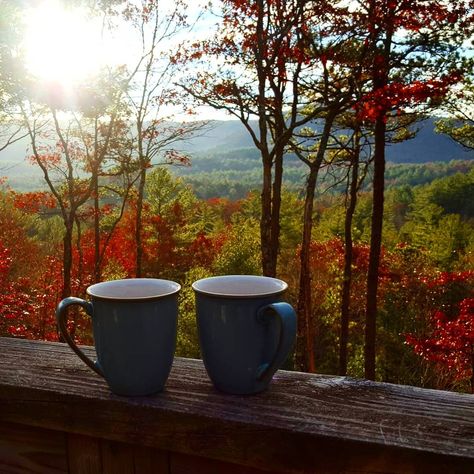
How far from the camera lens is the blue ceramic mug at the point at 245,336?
993 mm

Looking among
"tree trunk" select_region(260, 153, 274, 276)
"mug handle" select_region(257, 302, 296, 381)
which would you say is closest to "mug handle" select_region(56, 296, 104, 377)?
"mug handle" select_region(257, 302, 296, 381)

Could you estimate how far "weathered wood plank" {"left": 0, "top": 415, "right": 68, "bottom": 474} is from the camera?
101cm

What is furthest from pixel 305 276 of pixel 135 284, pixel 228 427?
pixel 228 427

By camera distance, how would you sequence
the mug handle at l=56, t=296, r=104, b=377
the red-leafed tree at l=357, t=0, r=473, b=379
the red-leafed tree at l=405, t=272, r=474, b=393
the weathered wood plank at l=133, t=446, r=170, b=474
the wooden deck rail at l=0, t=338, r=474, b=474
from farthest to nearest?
the red-leafed tree at l=405, t=272, r=474, b=393
the red-leafed tree at l=357, t=0, r=473, b=379
the mug handle at l=56, t=296, r=104, b=377
the weathered wood plank at l=133, t=446, r=170, b=474
the wooden deck rail at l=0, t=338, r=474, b=474

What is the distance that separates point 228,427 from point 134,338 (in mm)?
261

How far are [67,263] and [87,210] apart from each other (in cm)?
638

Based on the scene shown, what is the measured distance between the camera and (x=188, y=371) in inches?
45.9

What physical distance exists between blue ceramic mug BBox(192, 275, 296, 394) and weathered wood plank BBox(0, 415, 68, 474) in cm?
36

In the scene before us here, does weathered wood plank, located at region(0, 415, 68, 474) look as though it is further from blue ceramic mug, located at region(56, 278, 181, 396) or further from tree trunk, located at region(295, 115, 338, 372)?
tree trunk, located at region(295, 115, 338, 372)

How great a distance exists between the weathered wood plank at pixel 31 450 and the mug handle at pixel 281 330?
0.45m

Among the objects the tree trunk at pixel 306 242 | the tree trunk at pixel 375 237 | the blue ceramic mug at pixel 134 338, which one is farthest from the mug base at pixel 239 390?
the tree trunk at pixel 306 242

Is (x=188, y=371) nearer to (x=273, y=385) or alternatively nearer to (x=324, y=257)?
(x=273, y=385)

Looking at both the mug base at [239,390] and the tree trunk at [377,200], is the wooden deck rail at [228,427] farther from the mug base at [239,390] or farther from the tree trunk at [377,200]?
the tree trunk at [377,200]

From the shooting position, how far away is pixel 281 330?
0.98m
